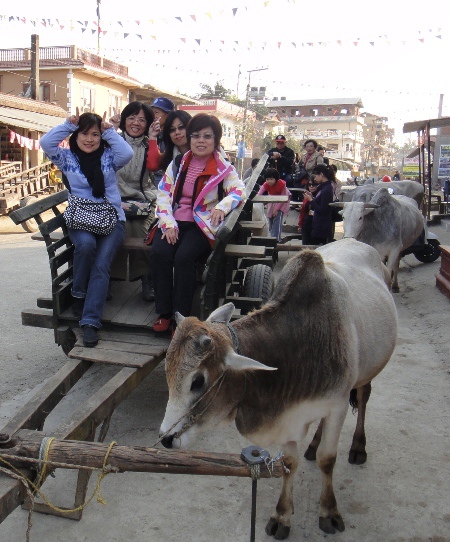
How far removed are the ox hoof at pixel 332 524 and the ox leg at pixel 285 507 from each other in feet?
0.59

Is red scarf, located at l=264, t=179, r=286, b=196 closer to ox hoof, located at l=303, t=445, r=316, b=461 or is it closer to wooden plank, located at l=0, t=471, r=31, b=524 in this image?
ox hoof, located at l=303, t=445, r=316, b=461

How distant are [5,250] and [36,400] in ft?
28.4

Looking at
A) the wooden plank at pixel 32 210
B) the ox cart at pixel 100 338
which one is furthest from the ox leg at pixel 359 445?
the wooden plank at pixel 32 210

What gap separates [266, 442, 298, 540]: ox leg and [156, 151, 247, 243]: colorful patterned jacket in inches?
61.1

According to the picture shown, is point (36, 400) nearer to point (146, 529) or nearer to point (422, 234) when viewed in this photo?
point (146, 529)

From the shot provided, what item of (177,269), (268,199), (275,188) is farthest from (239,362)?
(275,188)

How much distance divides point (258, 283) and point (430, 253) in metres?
6.40

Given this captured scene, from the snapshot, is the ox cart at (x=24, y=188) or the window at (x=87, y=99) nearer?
the ox cart at (x=24, y=188)

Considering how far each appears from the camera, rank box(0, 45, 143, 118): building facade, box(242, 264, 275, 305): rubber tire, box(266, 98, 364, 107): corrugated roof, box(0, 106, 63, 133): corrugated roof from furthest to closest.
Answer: box(266, 98, 364, 107): corrugated roof → box(0, 45, 143, 118): building facade → box(0, 106, 63, 133): corrugated roof → box(242, 264, 275, 305): rubber tire

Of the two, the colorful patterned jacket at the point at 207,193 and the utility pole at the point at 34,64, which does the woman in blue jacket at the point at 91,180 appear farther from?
the utility pole at the point at 34,64

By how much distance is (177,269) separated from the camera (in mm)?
3752

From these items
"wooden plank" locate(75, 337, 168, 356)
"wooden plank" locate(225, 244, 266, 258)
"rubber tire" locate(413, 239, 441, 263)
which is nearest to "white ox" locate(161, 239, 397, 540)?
"wooden plank" locate(225, 244, 266, 258)

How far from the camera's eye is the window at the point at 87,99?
2741 centimetres

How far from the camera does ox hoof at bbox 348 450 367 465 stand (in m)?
3.64
